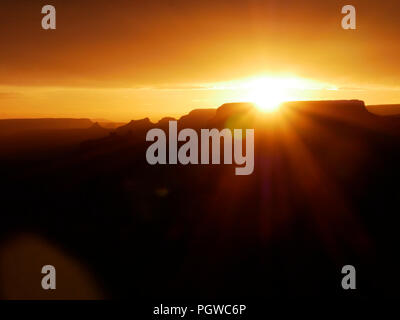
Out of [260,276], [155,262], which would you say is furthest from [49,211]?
[260,276]

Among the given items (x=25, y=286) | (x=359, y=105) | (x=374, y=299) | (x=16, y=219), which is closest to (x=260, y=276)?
(x=374, y=299)

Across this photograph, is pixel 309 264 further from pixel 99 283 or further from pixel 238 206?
pixel 99 283

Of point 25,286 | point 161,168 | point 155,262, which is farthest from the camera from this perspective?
Result: point 161,168

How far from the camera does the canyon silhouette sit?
19359mm

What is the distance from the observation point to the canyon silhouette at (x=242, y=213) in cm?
1936

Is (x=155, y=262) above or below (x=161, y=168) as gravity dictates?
below

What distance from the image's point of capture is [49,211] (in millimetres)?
31359

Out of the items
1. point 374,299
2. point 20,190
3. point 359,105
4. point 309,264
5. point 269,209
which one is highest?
point 359,105

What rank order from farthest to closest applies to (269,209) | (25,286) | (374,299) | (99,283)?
1. (269,209)
2. (99,283)
3. (25,286)
4. (374,299)

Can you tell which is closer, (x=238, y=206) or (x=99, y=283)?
(x=99, y=283)

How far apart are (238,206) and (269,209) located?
7.88 ft

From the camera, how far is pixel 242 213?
86.1 ft

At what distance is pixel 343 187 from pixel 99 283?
52.5ft

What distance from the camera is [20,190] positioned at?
38000mm
